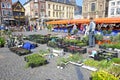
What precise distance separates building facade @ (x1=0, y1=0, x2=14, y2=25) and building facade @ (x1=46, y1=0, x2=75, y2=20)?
1445 cm

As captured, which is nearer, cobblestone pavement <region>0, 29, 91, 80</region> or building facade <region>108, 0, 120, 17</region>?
cobblestone pavement <region>0, 29, 91, 80</region>

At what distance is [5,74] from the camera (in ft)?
22.6

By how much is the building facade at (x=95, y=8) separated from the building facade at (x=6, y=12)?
25033mm

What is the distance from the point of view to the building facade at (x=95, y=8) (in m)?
44.6

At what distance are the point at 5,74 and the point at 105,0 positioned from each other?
42.9 metres

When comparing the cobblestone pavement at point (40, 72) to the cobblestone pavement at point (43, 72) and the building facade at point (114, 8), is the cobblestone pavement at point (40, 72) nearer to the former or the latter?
the cobblestone pavement at point (43, 72)

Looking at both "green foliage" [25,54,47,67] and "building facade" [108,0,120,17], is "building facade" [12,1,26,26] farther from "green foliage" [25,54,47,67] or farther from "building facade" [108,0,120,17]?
"green foliage" [25,54,47,67]

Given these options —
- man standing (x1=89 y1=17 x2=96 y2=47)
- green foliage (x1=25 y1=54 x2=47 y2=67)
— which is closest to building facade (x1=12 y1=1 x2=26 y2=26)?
man standing (x1=89 y1=17 x2=96 y2=47)

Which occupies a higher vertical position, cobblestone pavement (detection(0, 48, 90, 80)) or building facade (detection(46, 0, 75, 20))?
building facade (detection(46, 0, 75, 20))

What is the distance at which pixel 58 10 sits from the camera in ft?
201

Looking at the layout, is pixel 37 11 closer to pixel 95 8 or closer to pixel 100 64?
pixel 95 8

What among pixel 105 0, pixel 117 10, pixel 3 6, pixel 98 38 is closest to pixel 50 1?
pixel 3 6

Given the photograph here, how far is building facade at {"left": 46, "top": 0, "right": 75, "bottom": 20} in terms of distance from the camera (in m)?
58.2

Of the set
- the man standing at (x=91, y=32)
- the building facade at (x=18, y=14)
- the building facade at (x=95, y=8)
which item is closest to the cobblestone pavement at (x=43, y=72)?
the man standing at (x=91, y=32)
